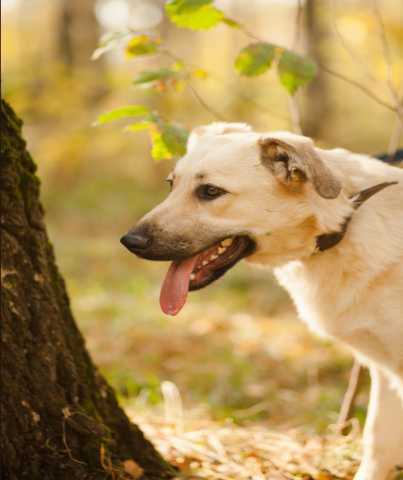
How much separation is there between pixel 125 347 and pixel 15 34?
21.0m

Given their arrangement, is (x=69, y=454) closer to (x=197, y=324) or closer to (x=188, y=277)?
(x=188, y=277)

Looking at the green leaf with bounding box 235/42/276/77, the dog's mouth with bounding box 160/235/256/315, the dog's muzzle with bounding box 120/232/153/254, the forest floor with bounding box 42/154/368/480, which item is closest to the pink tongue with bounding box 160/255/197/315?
the dog's mouth with bounding box 160/235/256/315

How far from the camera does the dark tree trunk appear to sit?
2684 mm

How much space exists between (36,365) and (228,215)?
1.03 metres

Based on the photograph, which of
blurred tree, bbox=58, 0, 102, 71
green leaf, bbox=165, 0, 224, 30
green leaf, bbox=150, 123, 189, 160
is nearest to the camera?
green leaf, bbox=165, 0, 224, 30

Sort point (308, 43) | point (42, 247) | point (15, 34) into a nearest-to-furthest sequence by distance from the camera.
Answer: point (42, 247) < point (308, 43) < point (15, 34)

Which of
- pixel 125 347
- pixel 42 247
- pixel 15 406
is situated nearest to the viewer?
pixel 15 406

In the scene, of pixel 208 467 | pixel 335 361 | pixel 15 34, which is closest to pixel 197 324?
pixel 335 361

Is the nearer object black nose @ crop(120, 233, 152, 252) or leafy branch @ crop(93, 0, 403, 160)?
black nose @ crop(120, 233, 152, 252)

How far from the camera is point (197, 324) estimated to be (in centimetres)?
721

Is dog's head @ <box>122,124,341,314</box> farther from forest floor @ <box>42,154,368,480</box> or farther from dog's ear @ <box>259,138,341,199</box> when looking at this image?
forest floor @ <box>42,154,368,480</box>

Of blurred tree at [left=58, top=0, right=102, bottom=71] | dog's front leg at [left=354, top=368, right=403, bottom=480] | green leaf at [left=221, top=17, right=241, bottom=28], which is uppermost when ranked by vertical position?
blurred tree at [left=58, top=0, right=102, bottom=71]

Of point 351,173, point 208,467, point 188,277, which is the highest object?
point 351,173

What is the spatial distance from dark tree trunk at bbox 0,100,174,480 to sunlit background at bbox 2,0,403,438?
1039mm
